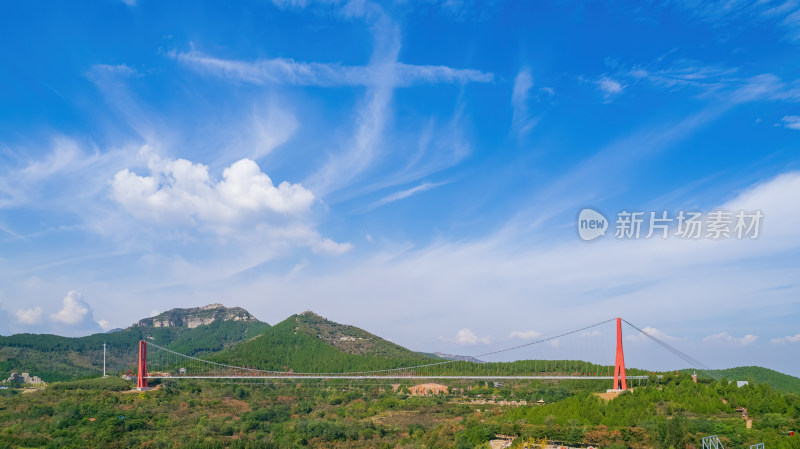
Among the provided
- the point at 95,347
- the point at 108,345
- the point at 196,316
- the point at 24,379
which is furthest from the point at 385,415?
the point at 196,316

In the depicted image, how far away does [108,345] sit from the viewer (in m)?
102

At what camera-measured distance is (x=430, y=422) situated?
4509 centimetres

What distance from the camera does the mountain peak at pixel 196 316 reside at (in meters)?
138

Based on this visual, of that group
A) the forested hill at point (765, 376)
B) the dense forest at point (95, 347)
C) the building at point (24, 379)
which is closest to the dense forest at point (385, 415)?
the building at point (24, 379)

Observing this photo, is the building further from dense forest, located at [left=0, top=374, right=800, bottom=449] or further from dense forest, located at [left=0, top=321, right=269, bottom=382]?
dense forest, located at [left=0, top=374, right=800, bottom=449]

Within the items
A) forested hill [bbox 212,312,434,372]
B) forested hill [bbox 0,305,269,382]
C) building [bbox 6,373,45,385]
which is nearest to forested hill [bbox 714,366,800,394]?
forested hill [bbox 212,312,434,372]

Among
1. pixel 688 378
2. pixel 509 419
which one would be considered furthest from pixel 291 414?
pixel 688 378

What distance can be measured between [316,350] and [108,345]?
156ft

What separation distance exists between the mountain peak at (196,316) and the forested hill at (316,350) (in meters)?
46.6

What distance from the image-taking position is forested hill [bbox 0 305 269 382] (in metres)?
73.2

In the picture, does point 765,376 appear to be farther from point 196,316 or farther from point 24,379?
point 196,316

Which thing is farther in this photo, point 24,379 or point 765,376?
point 765,376

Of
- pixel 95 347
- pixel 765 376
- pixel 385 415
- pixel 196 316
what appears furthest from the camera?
pixel 196 316

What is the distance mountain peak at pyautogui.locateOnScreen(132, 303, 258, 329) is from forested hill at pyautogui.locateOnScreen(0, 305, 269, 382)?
0.81 feet
